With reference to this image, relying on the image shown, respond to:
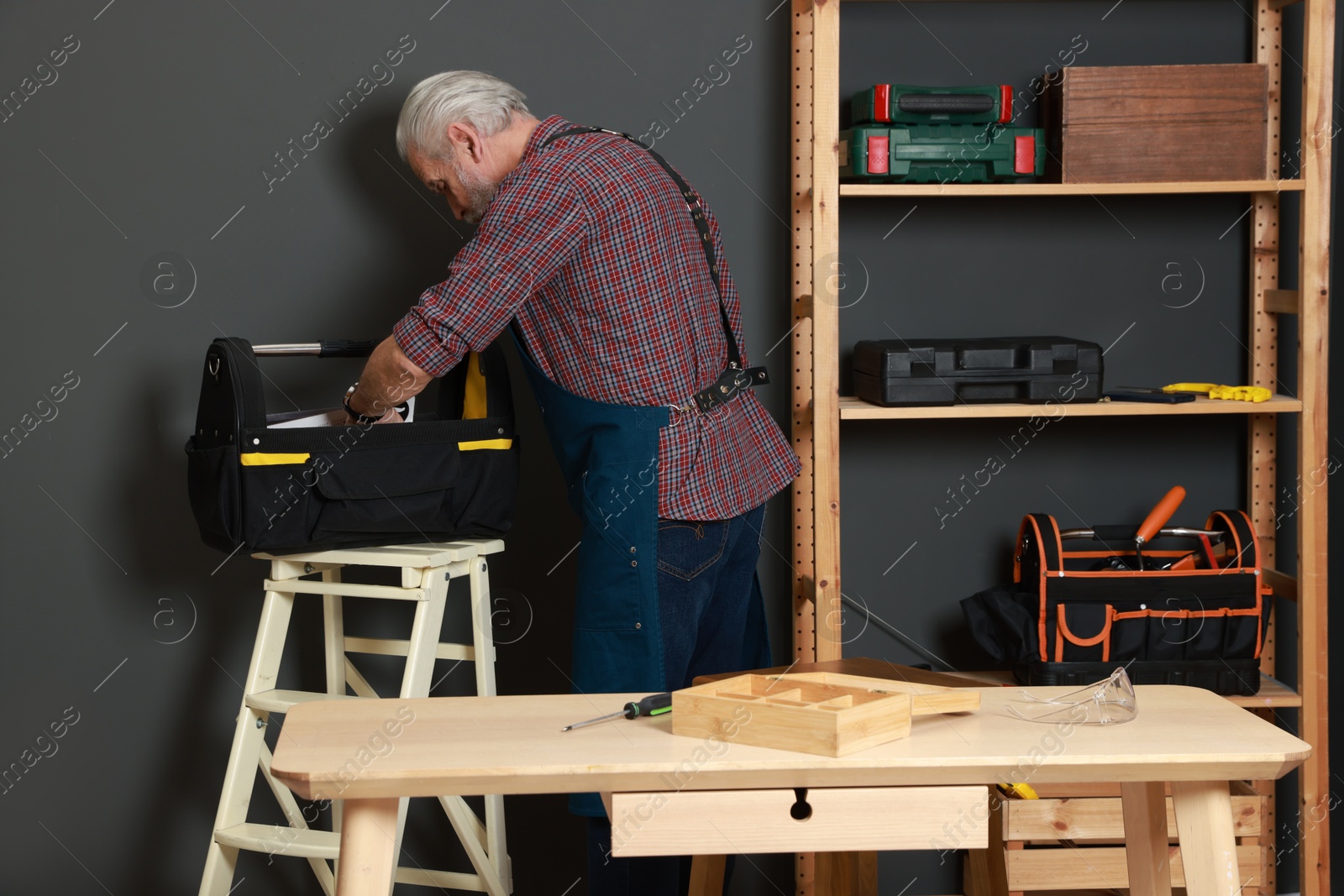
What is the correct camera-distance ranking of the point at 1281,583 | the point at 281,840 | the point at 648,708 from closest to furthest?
the point at 648,708 → the point at 281,840 → the point at 1281,583

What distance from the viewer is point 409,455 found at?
197 cm

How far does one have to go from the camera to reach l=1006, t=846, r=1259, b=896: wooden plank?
2191mm

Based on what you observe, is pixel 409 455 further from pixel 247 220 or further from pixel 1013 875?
pixel 1013 875

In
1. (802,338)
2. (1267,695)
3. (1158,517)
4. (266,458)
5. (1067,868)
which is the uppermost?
(802,338)

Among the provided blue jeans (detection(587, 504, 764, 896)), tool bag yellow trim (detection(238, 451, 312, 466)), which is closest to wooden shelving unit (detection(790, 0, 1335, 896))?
blue jeans (detection(587, 504, 764, 896))

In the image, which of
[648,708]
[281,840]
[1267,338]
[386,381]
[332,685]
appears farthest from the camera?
[1267,338]

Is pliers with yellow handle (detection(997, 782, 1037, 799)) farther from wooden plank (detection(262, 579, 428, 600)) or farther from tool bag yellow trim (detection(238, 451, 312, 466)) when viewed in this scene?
tool bag yellow trim (detection(238, 451, 312, 466))

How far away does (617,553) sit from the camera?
1.88 metres

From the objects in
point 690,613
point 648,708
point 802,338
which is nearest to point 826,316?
point 802,338

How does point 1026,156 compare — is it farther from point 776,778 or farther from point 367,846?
point 367,846

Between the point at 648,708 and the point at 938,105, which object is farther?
the point at 938,105

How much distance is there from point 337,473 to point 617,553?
1.54 feet

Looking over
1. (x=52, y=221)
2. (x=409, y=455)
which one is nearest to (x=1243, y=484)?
(x=409, y=455)

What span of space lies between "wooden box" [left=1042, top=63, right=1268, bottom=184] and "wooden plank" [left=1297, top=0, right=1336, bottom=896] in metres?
0.10
